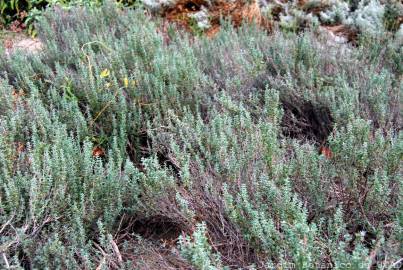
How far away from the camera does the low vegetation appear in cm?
172

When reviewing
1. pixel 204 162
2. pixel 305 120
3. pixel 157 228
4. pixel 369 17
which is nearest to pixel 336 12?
pixel 369 17

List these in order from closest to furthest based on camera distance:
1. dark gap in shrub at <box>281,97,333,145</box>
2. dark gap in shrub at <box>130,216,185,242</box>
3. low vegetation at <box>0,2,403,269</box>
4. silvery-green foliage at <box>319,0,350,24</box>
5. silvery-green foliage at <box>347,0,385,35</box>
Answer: low vegetation at <box>0,2,403,269</box>, dark gap in shrub at <box>130,216,185,242</box>, dark gap in shrub at <box>281,97,333,145</box>, silvery-green foliage at <box>347,0,385,35</box>, silvery-green foliage at <box>319,0,350,24</box>

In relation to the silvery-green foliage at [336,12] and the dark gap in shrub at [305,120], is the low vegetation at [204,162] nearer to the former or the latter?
the dark gap in shrub at [305,120]

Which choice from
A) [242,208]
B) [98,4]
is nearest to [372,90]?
[242,208]

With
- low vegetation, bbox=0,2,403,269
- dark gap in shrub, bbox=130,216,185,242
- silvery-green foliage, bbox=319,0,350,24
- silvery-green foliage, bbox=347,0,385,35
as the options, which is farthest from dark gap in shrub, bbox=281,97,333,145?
silvery-green foliage, bbox=319,0,350,24

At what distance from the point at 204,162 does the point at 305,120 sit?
81cm

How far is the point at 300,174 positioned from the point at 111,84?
1476 millimetres

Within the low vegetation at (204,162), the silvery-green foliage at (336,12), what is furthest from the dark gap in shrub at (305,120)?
the silvery-green foliage at (336,12)

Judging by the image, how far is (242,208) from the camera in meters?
1.83

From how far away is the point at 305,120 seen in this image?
2773 millimetres

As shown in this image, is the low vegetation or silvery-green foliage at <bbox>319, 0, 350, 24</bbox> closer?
the low vegetation

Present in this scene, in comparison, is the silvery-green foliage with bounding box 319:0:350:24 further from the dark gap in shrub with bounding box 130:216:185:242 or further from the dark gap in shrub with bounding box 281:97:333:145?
the dark gap in shrub with bounding box 130:216:185:242

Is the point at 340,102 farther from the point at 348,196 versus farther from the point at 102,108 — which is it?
the point at 102,108

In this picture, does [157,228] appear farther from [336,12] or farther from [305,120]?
[336,12]
